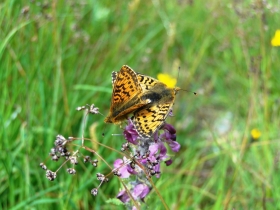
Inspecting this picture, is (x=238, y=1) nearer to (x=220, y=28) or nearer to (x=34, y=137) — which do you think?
(x=220, y=28)

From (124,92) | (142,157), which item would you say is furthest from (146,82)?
(142,157)

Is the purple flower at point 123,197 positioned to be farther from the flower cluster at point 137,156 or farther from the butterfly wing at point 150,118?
the butterfly wing at point 150,118

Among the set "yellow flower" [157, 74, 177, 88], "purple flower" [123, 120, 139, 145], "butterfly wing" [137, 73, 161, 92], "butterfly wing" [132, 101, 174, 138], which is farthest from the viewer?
"yellow flower" [157, 74, 177, 88]

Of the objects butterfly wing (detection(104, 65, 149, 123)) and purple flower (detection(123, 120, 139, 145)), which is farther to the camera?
butterfly wing (detection(104, 65, 149, 123))

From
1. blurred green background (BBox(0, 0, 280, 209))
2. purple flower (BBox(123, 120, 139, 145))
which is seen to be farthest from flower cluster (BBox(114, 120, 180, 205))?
blurred green background (BBox(0, 0, 280, 209))

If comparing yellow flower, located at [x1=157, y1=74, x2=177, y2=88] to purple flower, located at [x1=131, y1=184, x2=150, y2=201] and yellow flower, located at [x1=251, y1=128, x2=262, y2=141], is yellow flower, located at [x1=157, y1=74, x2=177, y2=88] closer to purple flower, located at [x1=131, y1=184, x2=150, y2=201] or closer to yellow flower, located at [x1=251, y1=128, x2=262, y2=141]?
yellow flower, located at [x1=251, y1=128, x2=262, y2=141]

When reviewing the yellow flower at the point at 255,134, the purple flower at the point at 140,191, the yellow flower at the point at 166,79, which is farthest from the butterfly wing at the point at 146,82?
the yellow flower at the point at 166,79
